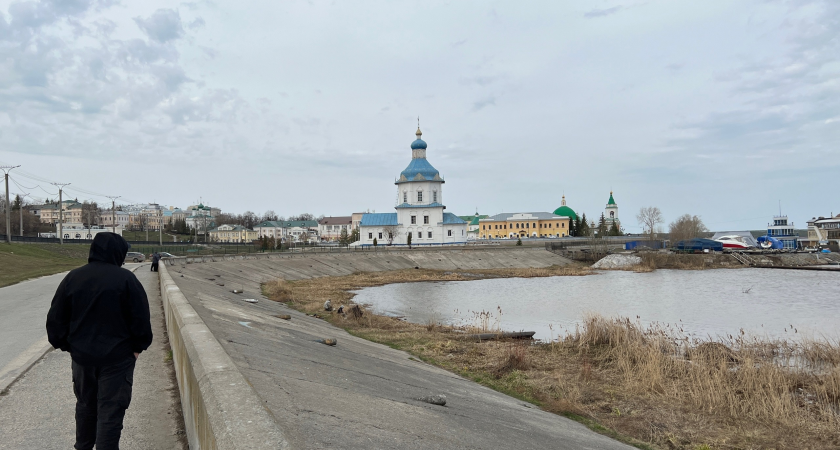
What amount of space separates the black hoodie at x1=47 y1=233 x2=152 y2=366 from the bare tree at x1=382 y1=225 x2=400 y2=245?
94099 millimetres

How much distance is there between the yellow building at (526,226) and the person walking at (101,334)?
130 m

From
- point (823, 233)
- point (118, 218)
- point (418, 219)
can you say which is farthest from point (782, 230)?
point (118, 218)

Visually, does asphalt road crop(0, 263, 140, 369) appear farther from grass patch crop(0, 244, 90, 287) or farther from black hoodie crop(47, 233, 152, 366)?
black hoodie crop(47, 233, 152, 366)

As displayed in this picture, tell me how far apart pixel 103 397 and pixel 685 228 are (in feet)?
373

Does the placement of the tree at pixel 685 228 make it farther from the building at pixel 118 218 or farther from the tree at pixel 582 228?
the building at pixel 118 218

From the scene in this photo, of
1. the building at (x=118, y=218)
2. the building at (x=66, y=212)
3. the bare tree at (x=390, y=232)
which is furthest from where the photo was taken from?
the building at (x=118, y=218)

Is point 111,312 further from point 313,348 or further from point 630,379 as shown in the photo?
point 630,379

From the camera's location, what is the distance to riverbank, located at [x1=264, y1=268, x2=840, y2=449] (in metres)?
10.5

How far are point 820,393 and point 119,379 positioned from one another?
45.1 feet

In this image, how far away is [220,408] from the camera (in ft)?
13.8

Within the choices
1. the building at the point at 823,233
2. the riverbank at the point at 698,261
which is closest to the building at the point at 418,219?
the riverbank at the point at 698,261

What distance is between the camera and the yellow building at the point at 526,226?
134 metres

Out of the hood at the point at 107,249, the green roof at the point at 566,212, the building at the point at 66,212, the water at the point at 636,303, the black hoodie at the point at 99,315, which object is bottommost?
the water at the point at 636,303

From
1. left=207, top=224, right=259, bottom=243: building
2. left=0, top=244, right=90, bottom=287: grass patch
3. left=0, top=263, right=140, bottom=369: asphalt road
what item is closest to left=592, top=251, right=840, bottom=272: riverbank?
left=0, top=244, right=90, bottom=287: grass patch
